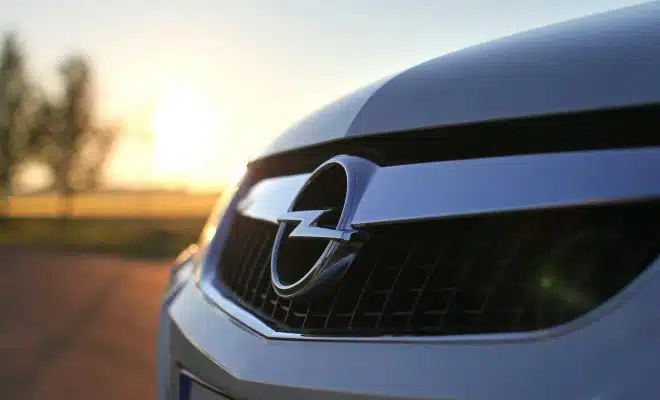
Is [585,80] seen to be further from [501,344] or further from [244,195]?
[244,195]

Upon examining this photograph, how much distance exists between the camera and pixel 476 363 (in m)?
1.07

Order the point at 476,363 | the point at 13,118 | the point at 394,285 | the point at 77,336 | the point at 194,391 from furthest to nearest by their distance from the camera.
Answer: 1. the point at 13,118
2. the point at 77,336
3. the point at 194,391
4. the point at 394,285
5. the point at 476,363

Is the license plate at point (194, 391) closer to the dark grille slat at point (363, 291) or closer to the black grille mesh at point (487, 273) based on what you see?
the black grille mesh at point (487, 273)

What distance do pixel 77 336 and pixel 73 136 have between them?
31919mm

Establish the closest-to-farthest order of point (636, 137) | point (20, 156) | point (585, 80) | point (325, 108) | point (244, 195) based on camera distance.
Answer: point (636, 137)
point (585, 80)
point (325, 108)
point (244, 195)
point (20, 156)

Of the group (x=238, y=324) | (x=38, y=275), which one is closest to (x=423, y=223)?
(x=238, y=324)

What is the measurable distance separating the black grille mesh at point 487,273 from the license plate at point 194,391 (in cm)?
25

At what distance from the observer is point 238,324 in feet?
5.36

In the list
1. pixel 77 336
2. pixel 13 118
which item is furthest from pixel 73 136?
pixel 77 336

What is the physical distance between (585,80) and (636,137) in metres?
0.15

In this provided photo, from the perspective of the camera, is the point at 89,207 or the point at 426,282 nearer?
the point at 426,282

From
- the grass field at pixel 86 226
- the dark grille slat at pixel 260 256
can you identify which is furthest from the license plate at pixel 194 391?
the grass field at pixel 86 226

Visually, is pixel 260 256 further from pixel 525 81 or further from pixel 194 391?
pixel 525 81

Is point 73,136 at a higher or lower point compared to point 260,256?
lower
